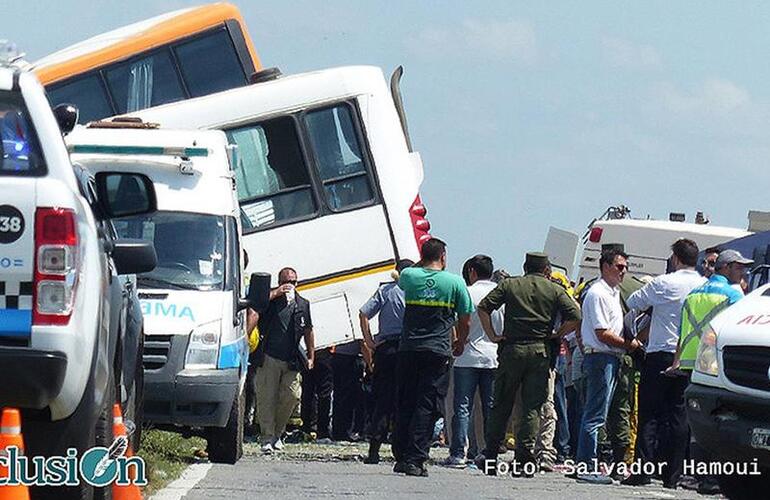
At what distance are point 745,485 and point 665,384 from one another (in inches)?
131

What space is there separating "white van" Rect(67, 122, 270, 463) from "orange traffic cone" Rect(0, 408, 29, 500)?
26.0 feet

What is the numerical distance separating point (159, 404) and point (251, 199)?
6.16m

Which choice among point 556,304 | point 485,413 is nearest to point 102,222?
point 556,304

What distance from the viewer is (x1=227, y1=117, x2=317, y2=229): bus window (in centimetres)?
2059

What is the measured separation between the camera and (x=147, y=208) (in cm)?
868

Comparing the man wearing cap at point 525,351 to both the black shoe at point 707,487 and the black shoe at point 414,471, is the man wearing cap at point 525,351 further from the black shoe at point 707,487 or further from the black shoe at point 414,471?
the black shoe at point 707,487

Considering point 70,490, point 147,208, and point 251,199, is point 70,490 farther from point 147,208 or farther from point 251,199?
point 251,199

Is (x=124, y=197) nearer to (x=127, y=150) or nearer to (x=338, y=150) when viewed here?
(x=127, y=150)

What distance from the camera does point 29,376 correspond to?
7.04 metres

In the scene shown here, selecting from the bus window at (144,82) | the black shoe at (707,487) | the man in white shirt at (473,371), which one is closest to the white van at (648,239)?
the bus window at (144,82)

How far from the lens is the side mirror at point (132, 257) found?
8.62 meters

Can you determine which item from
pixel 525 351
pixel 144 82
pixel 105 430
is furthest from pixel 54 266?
pixel 144 82

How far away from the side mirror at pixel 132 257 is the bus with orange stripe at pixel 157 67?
12378mm

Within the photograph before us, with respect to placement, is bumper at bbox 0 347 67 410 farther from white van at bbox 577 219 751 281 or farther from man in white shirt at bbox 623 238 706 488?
white van at bbox 577 219 751 281
